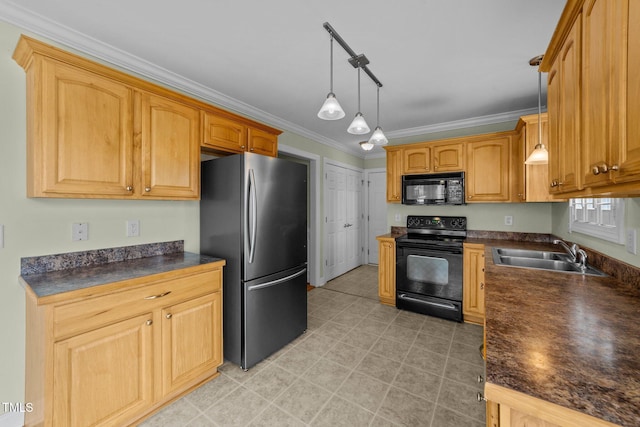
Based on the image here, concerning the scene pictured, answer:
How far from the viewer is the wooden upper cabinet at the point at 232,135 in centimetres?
231

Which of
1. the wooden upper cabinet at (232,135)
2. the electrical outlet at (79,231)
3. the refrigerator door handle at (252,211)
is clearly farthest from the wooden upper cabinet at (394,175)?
the electrical outlet at (79,231)

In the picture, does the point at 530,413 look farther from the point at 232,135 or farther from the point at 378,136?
the point at 232,135

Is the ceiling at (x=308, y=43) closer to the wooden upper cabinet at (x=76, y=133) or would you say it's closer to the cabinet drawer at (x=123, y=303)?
the wooden upper cabinet at (x=76, y=133)

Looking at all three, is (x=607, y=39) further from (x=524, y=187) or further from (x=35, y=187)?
(x=35, y=187)

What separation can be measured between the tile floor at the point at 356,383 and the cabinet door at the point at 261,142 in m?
1.95

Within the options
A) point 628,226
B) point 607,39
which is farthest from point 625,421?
Answer: point 628,226

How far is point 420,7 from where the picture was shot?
1562mm

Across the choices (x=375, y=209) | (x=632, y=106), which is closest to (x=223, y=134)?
(x=632, y=106)

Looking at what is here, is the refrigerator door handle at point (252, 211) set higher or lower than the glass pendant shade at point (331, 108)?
lower

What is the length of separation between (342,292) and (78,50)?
3804mm

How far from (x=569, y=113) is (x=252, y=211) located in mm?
1985

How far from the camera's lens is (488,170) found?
125 inches

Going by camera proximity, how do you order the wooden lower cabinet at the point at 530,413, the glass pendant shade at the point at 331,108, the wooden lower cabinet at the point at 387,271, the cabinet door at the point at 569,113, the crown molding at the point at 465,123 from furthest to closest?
the wooden lower cabinet at the point at 387,271 → the crown molding at the point at 465,123 → the glass pendant shade at the point at 331,108 → the cabinet door at the point at 569,113 → the wooden lower cabinet at the point at 530,413

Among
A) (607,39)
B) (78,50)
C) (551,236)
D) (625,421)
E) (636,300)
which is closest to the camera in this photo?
(625,421)
